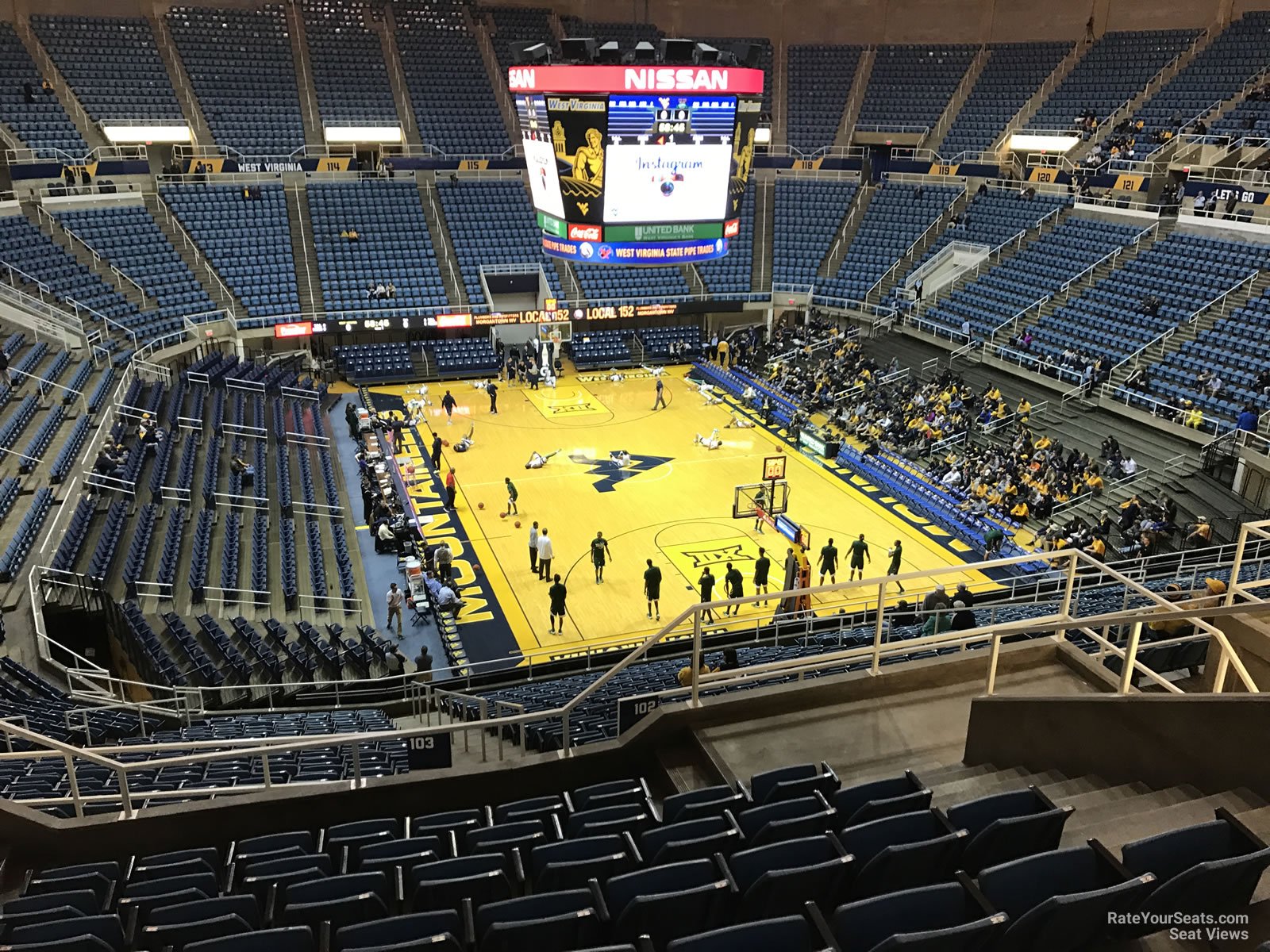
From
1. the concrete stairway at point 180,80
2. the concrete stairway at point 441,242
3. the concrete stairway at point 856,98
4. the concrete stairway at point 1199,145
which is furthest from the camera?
the concrete stairway at point 856,98

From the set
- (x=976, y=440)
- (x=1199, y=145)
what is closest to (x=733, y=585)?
(x=976, y=440)

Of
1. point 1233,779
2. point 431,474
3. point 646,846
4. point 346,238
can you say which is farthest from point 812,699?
point 346,238

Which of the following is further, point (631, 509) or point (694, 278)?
point (694, 278)

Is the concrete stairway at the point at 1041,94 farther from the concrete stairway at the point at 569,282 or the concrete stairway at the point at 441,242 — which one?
the concrete stairway at the point at 441,242

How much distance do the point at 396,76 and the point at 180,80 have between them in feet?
30.4

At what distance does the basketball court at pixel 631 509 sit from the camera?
19.3m

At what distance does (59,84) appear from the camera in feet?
123

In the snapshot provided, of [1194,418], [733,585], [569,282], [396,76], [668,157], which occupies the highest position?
[396,76]

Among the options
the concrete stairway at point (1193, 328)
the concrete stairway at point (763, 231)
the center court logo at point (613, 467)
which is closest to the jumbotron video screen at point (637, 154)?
the center court logo at point (613, 467)

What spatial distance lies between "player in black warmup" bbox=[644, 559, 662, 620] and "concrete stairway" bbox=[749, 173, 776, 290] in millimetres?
24099

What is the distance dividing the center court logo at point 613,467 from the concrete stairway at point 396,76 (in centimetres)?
2261

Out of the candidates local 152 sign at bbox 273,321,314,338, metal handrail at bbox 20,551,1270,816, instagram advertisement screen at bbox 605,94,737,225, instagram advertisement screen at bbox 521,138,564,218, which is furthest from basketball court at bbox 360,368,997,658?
metal handrail at bbox 20,551,1270,816

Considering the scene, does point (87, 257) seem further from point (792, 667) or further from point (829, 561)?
point (792, 667)

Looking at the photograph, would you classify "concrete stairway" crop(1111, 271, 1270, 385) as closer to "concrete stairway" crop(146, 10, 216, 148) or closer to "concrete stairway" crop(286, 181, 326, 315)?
"concrete stairway" crop(286, 181, 326, 315)
